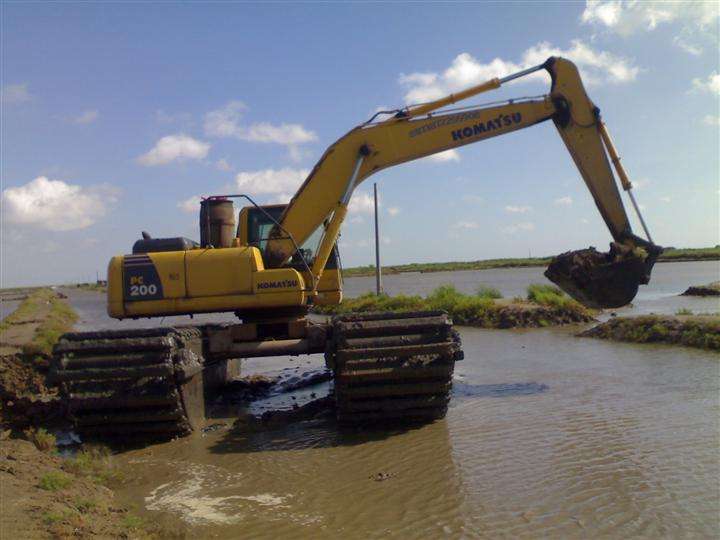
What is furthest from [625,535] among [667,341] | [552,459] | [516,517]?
[667,341]

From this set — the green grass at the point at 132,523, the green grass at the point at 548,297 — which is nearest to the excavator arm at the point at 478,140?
the green grass at the point at 132,523

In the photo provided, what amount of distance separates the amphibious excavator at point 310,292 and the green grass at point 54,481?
1647 mm

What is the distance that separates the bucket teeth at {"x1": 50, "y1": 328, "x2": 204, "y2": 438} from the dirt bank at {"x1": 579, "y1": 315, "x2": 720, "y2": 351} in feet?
34.9

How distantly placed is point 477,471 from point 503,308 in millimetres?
14634

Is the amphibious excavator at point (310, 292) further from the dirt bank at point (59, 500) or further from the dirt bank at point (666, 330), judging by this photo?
the dirt bank at point (666, 330)

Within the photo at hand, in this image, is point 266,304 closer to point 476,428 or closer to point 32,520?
point 476,428

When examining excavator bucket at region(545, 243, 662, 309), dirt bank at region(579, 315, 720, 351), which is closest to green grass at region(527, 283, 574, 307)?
dirt bank at region(579, 315, 720, 351)

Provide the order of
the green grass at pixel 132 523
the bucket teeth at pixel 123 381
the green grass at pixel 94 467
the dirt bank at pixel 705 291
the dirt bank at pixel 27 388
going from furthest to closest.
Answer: the dirt bank at pixel 705 291 → the dirt bank at pixel 27 388 → the bucket teeth at pixel 123 381 → the green grass at pixel 94 467 → the green grass at pixel 132 523

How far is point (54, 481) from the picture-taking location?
574 cm

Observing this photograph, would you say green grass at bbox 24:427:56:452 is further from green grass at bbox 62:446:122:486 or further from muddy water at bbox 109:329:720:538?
muddy water at bbox 109:329:720:538

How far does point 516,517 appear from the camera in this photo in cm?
525

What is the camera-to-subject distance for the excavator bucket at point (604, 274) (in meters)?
9.89

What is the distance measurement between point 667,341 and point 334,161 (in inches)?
353

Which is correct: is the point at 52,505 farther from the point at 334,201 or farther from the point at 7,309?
the point at 7,309
